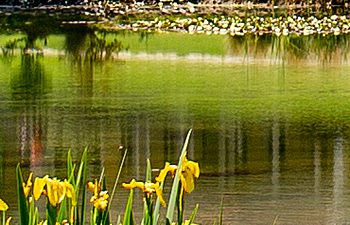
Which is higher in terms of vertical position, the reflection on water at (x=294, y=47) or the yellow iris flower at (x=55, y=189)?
the yellow iris flower at (x=55, y=189)

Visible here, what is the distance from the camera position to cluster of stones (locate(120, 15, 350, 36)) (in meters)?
15.7

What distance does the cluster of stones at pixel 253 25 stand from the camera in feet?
51.4

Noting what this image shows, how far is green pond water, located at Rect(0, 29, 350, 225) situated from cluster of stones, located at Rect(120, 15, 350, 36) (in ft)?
8.99

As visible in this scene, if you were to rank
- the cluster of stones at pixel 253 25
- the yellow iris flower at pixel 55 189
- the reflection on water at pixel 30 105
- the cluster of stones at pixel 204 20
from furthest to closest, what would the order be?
the cluster of stones at pixel 204 20 < the cluster of stones at pixel 253 25 < the reflection on water at pixel 30 105 < the yellow iris flower at pixel 55 189

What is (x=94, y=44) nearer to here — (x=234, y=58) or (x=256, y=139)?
(x=234, y=58)

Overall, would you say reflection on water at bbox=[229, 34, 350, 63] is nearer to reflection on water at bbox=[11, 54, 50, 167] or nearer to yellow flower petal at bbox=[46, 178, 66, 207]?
reflection on water at bbox=[11, 54, 50, 167]

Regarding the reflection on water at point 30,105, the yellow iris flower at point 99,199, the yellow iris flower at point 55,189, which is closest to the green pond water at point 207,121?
the reflection on water at point 30,105

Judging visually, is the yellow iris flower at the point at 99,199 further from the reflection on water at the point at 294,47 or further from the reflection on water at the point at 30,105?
the reflection on water at the point at 294,47

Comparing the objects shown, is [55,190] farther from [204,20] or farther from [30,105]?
[204,20]

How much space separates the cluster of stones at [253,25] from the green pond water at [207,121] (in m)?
2.74

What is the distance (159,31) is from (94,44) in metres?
2.67

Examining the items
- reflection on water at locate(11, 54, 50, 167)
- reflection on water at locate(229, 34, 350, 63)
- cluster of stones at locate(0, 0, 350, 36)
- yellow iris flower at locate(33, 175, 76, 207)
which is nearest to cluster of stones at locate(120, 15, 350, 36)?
cluster of stones at locate(0, 0, 350, 36)

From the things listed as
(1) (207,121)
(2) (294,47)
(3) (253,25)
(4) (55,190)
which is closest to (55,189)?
(4) (55,190)

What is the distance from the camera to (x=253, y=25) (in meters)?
16.2
